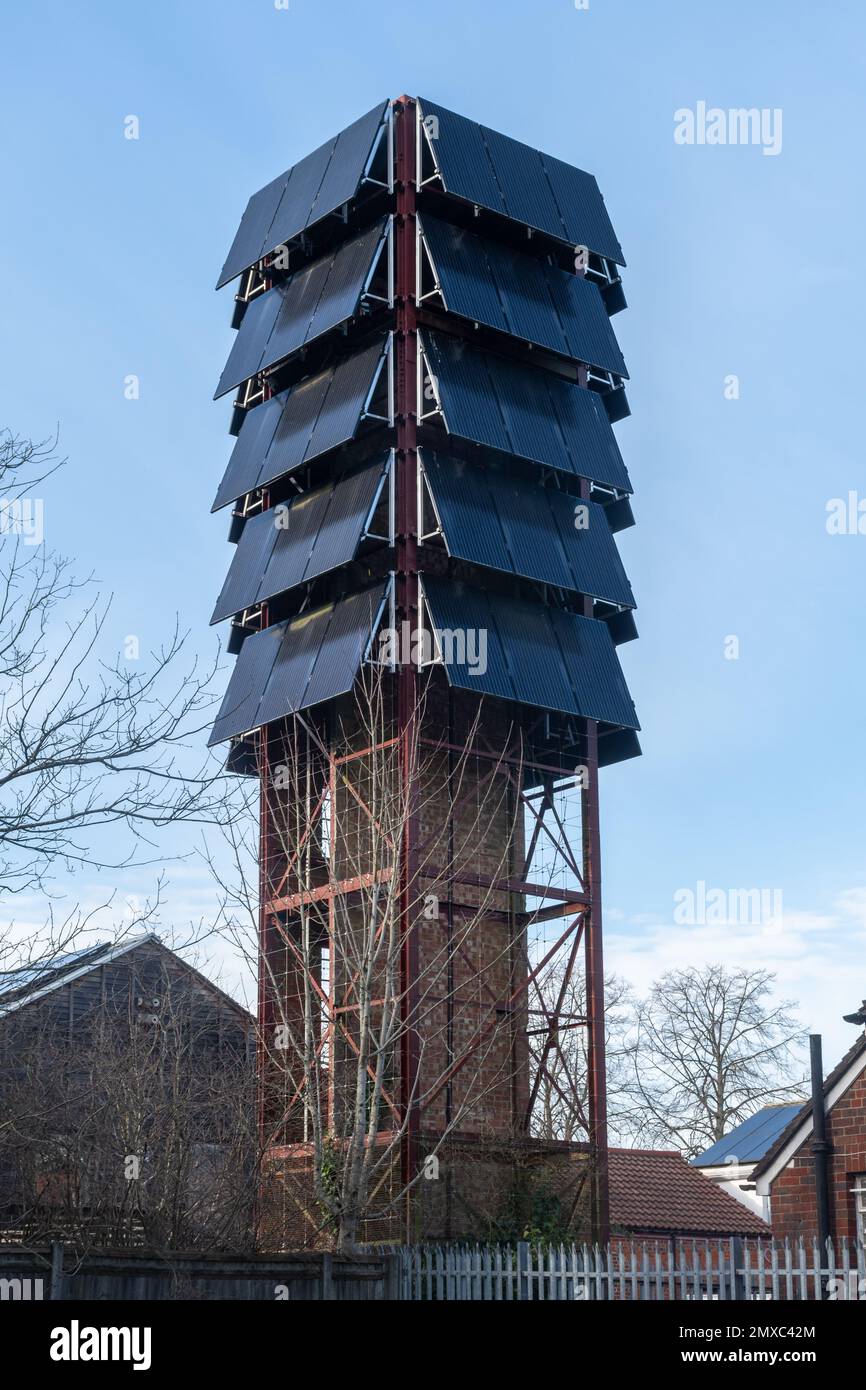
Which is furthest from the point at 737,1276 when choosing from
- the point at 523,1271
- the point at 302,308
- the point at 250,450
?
the point at 302,308

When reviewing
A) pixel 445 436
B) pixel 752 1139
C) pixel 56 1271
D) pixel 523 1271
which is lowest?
pixel 523 1271

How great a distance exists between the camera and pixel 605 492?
120ft

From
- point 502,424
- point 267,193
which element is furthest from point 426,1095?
point 267,193

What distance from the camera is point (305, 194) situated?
35.6 meters

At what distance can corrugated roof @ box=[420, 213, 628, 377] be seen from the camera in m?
33.0

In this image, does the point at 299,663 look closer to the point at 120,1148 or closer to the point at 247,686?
the point at 247,686

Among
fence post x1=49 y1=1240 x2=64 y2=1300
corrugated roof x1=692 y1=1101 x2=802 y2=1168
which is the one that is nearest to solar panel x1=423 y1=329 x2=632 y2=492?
fence post x1=49 y1=1240 x2=64 y2=1300

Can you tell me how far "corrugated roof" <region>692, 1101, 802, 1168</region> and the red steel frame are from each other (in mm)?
16469

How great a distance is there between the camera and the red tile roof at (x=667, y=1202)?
3800cm

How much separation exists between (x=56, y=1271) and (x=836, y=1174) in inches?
685

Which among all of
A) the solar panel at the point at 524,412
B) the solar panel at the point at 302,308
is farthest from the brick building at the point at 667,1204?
the solar panel at the point at 302,308

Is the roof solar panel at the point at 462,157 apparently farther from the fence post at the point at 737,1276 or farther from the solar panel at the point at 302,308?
the fence post at the point at 737,1276

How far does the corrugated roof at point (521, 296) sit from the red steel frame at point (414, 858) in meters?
0.75
